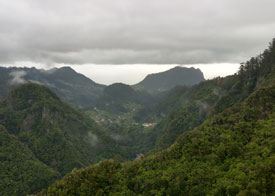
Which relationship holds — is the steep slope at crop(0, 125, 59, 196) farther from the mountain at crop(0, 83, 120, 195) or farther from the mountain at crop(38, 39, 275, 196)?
the mountain at crop(38, 39, 275, 196)

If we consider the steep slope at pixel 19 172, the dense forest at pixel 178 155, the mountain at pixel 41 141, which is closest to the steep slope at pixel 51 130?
the mountain at pixel 41 141

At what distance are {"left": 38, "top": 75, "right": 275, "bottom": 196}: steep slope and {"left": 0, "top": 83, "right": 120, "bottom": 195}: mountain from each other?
3593 cm

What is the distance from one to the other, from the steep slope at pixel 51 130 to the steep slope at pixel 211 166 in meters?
52.8

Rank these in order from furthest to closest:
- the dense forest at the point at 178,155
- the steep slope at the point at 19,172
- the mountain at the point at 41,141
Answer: the mountain at the point at 41,141 < the steep slope at the point at 19,172 < the dense forest at the point at 178,155

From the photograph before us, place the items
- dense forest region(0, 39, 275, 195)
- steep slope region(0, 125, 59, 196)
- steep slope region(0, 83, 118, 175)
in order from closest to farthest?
dense forest region(0, 39, 275, 195) < steep slope region(0, 125, 59, 196) < steep slope region(0, 83, 118, 175)

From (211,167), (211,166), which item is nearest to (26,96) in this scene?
(211,166)

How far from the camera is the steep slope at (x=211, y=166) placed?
2683cm

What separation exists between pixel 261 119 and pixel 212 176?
18094mm

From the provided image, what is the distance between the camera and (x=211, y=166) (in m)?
34.0

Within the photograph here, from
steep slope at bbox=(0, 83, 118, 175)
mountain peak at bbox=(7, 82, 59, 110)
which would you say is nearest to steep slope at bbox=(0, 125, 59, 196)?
steep slope at bbox=(0, 83, 118, 175)

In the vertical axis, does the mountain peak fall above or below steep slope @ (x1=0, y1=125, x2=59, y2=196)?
above

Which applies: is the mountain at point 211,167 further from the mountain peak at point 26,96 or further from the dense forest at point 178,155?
the mountain peak at point 26,96

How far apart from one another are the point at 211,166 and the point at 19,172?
6536cm

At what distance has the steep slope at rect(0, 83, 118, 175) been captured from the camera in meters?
92.9
